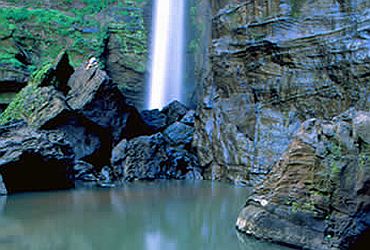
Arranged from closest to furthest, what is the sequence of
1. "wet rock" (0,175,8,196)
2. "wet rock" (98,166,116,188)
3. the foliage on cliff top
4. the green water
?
the green water, "wet rock" (0,175,8,196), "wet rock" (98,166,116,188), the foliage on cliff top

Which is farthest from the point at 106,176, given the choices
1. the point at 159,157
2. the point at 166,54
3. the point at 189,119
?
the point at 166,54

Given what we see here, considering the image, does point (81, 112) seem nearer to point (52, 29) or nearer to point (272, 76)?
point (272, 76)

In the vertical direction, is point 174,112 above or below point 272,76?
below

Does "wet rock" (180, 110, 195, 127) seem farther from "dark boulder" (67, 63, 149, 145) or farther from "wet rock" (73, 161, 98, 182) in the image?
"wet rock" (73, 161, 98, 182)

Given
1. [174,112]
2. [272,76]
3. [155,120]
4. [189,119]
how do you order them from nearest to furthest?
[272,76] < [189,119] < [155,120] < [174,112]

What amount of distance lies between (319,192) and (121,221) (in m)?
2.70

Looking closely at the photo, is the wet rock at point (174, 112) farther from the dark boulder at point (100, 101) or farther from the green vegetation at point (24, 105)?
the green vegetation at point (24, 105)

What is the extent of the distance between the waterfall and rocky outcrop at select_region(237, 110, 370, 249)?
1858 centimetres

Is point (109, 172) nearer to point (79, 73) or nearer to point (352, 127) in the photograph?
point (79, 73)

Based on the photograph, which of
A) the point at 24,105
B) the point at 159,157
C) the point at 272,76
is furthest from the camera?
the point at 159,157

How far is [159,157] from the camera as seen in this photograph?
45.5ft

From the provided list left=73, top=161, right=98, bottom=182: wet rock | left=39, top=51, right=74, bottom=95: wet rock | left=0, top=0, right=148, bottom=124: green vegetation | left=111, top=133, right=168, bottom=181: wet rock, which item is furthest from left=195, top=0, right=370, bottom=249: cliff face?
left=0, top=0, right=148, bottom=124: green vegetation

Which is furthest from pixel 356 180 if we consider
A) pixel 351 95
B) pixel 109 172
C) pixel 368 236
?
pixel 109 172

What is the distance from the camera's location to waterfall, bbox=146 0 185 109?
950 inches
